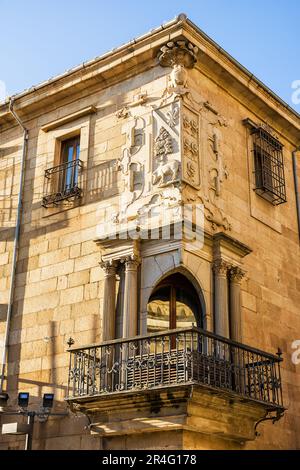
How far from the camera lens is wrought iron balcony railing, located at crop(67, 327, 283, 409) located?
37.3ft

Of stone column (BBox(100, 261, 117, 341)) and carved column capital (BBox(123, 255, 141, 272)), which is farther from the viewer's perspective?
carved column capital (BBox(123, 255, 141, 272))

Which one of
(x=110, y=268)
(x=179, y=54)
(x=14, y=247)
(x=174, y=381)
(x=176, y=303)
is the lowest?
(x=174, y=381)

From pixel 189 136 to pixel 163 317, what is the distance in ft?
12.4

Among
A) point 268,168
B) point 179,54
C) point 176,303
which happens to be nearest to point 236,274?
point 176,303

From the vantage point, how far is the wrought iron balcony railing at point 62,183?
49.4ft

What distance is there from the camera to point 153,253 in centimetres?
1299

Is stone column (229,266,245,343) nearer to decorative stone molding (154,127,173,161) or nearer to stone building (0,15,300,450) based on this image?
stone building (0,15,300,450)

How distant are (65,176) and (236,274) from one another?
185 inches

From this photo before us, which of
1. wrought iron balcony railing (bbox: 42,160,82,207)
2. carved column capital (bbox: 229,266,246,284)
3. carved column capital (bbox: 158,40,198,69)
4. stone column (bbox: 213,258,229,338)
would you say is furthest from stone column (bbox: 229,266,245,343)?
carved column capital (bbox: 158,40,198,69)

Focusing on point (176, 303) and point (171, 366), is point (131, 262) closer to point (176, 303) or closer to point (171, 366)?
point (176, 303)

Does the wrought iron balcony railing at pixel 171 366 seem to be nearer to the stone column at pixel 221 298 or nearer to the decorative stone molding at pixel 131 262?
the stone column at pixel 221 298

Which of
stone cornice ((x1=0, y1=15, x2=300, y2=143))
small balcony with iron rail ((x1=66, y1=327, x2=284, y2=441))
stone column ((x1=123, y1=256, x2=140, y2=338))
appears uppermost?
stone cornice ((x1=0, y1=15, x2=300, y2=143))

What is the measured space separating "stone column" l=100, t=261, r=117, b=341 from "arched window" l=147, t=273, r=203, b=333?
704 mm

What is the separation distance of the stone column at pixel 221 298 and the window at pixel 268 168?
10.4 feet
